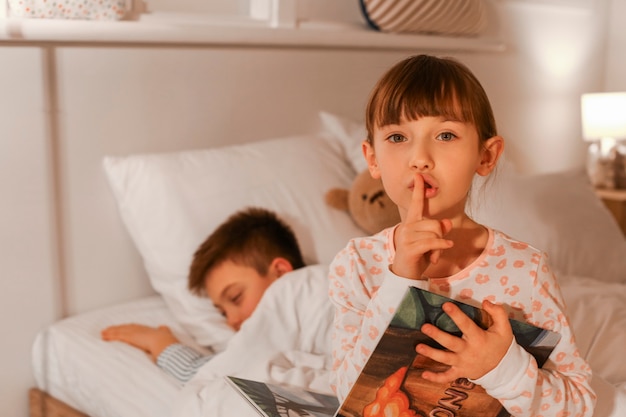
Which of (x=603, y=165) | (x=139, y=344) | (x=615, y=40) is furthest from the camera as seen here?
(x=615, y=40)

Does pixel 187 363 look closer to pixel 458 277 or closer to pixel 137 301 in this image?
pixel 137 301

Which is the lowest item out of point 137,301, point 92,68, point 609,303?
point 137,301

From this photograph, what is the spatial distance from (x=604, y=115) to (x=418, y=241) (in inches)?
92.5

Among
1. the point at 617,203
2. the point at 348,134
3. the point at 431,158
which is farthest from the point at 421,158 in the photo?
the point at 617,203

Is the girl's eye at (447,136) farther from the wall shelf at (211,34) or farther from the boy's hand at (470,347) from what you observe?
the wall shelf at (211,34)

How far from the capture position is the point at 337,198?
6.17 ft

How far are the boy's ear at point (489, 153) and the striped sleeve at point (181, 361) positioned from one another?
2.24 ft

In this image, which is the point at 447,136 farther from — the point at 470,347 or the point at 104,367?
A: the point at 104,367

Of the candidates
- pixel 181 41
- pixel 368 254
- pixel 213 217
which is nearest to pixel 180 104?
pixel 181 41

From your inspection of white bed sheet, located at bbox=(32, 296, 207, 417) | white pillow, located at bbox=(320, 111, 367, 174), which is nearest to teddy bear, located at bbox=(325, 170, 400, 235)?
white pillow, located at bbox=(320, 111, 367, 174)

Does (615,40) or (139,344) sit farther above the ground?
(615,40)

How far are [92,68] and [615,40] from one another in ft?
7.75

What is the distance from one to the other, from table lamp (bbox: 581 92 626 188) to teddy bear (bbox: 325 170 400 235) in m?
1.45

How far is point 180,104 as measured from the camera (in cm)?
187
